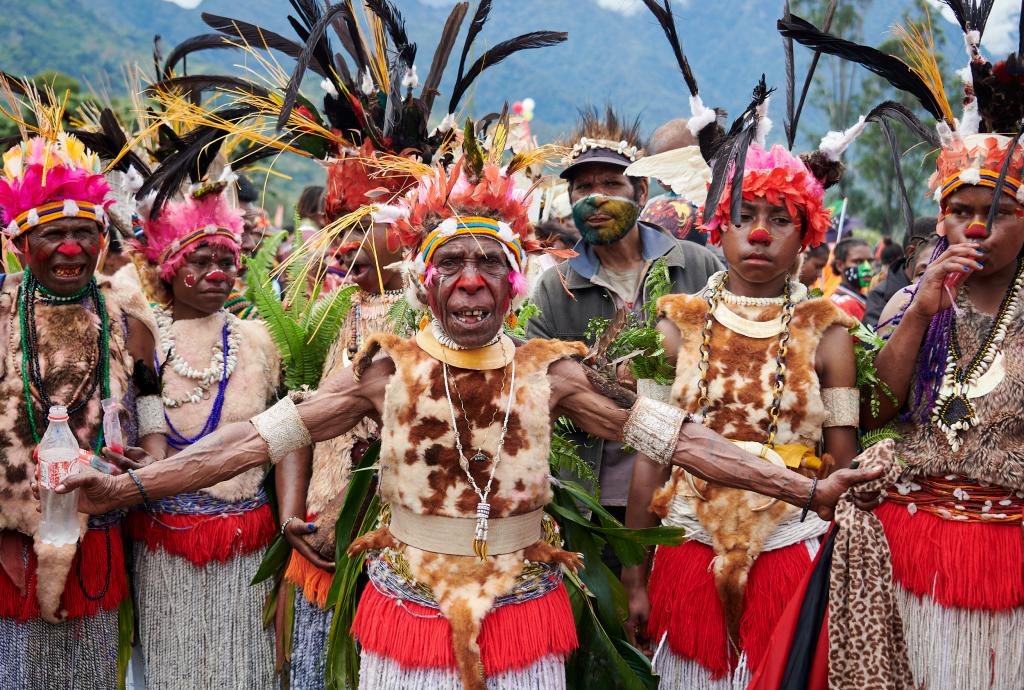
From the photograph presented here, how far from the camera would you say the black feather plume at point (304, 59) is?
3.40 meters

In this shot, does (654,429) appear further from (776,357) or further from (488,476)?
(776,357)

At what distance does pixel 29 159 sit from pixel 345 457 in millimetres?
1735

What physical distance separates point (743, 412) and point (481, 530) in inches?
45.9

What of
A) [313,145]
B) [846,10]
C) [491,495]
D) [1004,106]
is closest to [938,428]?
[1004,106]

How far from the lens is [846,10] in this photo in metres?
20.1

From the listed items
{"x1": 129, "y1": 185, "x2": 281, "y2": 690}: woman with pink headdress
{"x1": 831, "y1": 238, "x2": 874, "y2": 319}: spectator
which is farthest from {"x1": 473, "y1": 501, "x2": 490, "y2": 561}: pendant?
{"x1": 831, "y1": 238, "x2": 874, "y2": 319}: spectator

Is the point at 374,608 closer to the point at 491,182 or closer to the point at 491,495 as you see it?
the point at 491,495

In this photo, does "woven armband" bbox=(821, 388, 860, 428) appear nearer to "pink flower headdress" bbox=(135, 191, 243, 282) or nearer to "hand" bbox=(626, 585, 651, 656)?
"hand" bbox=(626, 585, 651, 656)

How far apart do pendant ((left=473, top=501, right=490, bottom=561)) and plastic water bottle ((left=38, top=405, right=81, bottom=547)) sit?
1.21m

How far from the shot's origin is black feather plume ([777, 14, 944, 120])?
3.63m

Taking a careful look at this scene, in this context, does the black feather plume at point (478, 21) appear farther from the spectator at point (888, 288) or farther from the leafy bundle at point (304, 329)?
the spectator at point (888, 288)

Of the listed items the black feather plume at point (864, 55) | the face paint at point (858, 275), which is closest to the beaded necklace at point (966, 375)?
the black feather plume at point (864, 55)

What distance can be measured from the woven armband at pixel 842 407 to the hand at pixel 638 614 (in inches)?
37.1

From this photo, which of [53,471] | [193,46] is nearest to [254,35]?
[193,46]
